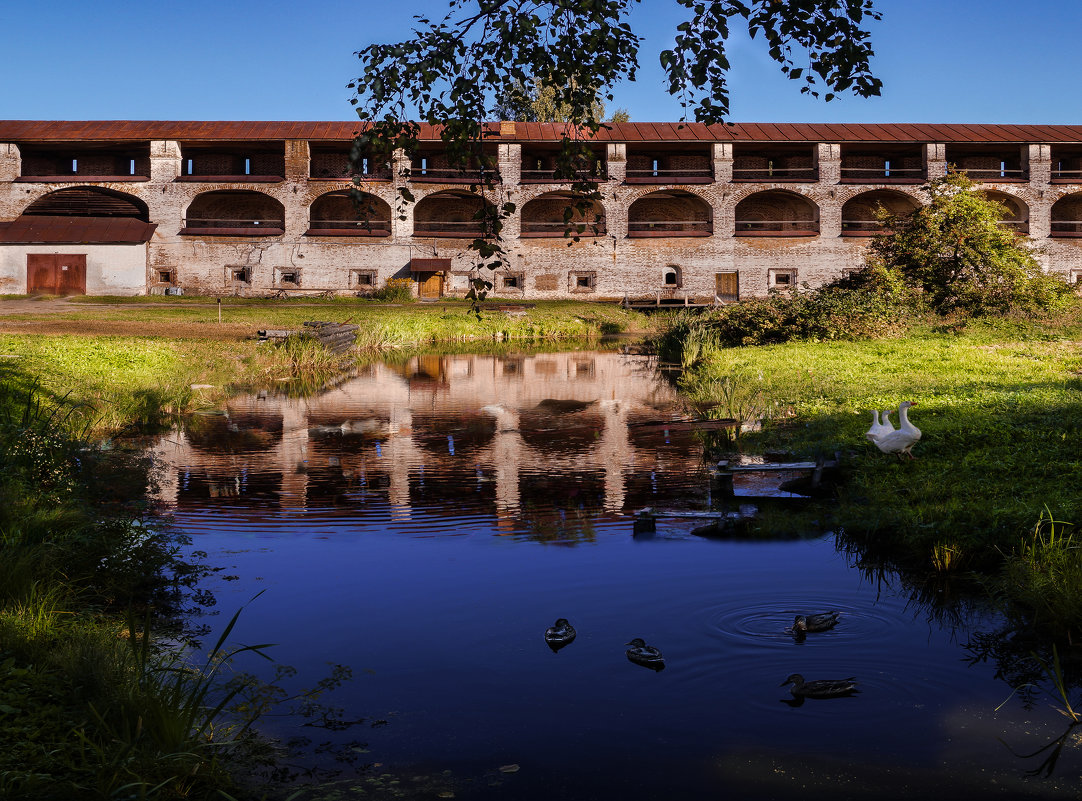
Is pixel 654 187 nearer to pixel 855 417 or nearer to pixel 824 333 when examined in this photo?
pixel 824 333

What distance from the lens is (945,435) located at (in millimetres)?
9617

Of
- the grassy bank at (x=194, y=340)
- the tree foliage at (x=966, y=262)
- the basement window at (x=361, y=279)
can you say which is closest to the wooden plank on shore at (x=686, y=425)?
the grassy bank at (x=194, y=340)

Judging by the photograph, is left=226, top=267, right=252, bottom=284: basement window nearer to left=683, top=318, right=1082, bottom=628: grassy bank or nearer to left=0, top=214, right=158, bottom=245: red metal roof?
left=0, top=214, right=158, bottom=245: red metal roof

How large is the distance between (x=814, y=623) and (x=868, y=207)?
4611cm

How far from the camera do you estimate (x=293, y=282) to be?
46.0 meters

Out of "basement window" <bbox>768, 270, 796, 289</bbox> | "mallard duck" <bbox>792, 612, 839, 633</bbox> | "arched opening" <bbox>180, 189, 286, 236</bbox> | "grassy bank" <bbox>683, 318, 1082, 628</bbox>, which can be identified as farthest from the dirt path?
"basement window" <bbox>768, 270, 796, 289</bbox>

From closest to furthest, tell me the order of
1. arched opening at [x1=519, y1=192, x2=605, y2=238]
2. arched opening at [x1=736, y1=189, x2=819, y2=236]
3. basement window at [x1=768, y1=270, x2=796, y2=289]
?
basement window at [x1=768, y1=270, x2=796, y2=289] < arched opening at [x1=519, y1=192, x2=605, y2=238] < arched opening at [x1=736, y1=189, x2=819, y2=236]

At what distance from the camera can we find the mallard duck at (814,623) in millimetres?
5926

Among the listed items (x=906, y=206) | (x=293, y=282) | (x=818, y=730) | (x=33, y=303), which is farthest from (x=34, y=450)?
(x=906, y=206)

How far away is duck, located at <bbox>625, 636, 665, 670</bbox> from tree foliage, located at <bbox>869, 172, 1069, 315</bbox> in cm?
2030

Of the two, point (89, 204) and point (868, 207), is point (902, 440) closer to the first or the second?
point (868, 207)

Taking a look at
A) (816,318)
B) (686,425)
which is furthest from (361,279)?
(686,425)

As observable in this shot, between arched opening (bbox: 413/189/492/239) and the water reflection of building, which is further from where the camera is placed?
arched opening (bbox: 413/189/492/239)

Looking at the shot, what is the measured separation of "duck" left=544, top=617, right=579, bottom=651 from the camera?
569cm
